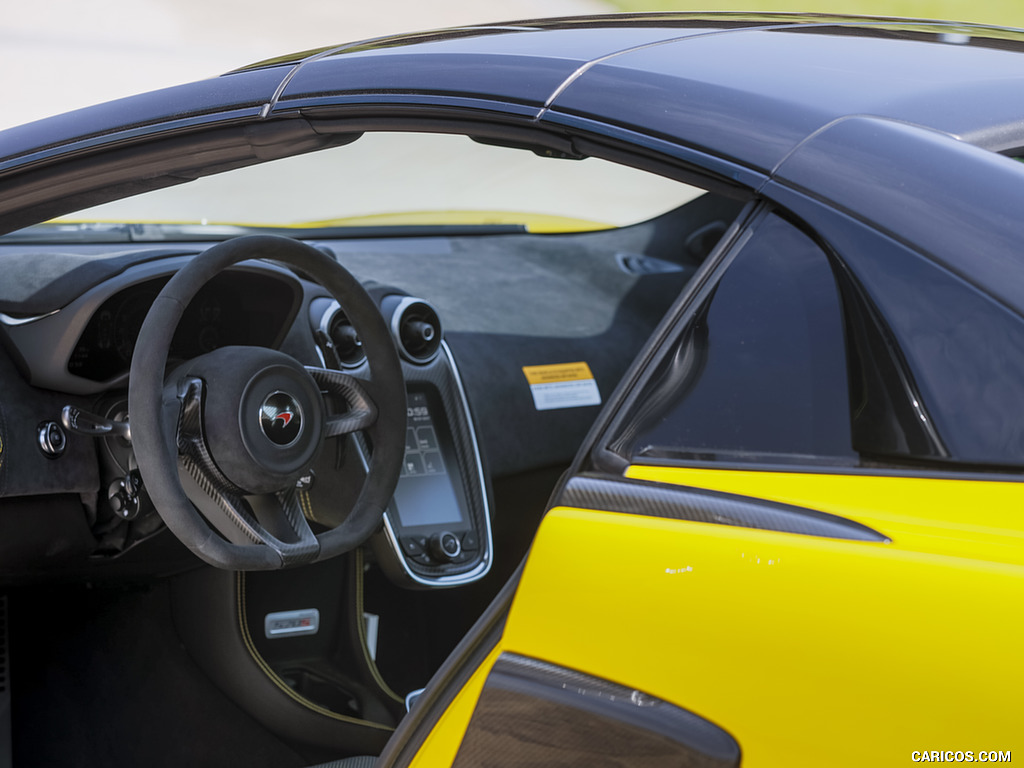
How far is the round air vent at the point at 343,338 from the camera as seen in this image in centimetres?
198

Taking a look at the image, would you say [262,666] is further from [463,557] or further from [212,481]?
[212,481]

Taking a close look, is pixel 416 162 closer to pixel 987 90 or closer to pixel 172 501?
pixel 172 501

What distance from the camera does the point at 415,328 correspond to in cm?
215

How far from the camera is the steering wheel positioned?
4.74ft

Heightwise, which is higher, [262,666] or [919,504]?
[919,504]

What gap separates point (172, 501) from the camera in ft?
4.69

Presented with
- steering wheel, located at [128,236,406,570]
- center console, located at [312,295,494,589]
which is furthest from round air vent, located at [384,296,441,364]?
steering wheel, located at [128,236,406,570]

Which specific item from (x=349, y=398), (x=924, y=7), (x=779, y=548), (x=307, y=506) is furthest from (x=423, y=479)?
(x=924, y=7)

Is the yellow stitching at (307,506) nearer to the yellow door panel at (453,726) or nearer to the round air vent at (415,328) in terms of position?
the round air vent at (415,328)

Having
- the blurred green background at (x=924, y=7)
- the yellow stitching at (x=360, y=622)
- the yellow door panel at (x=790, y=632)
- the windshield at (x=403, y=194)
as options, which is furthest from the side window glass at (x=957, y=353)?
the blurred green background at (x=924, y=7)

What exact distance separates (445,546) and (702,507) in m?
1.26

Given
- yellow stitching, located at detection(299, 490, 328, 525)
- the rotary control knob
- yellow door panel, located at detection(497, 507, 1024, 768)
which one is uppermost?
yellow door panel, located at detection(497, 507, 1024, 768)

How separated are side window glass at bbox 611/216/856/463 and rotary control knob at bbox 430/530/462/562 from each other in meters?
1.15

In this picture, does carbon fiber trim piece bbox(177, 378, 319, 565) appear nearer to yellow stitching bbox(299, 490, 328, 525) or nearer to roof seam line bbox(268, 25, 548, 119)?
yellow stitching bbox(299, 490, 328, 525)
